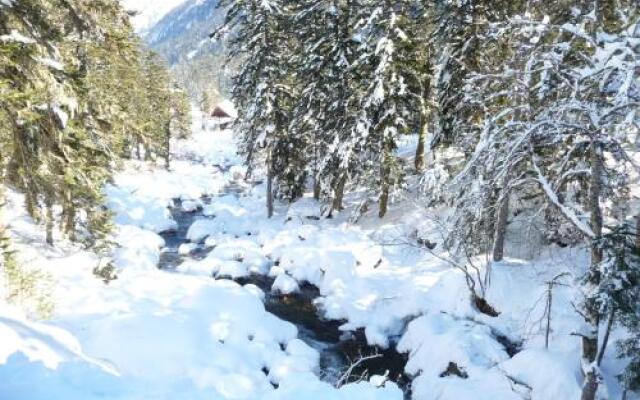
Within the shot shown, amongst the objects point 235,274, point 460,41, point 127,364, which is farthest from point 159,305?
point 460,41

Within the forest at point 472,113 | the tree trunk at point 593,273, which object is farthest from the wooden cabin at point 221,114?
the tree trunk at point 593,273

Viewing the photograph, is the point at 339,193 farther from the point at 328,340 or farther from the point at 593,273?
the point at 593,273

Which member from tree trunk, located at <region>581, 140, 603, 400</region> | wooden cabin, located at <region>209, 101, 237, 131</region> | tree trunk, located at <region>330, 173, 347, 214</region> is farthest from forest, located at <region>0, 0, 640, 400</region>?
wooden cabin, located at <region>209, 101, 237, 131</region>

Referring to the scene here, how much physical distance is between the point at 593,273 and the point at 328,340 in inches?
316

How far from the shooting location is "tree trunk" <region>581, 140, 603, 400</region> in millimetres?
7730

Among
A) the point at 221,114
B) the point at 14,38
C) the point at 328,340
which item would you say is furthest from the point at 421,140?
the point at 221,114

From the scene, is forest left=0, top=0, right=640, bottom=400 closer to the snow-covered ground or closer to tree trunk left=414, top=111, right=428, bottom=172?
the snow-covered ground

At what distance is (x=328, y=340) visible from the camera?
14.3 m

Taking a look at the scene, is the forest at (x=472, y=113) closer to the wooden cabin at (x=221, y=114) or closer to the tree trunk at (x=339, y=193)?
the tree trunk at (x=339, y=193)

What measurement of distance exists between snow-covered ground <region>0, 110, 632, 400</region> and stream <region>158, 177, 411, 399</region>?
13.8 inches

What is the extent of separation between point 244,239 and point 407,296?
10210 millimetres

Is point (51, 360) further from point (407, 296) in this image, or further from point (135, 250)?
point (135, 250)

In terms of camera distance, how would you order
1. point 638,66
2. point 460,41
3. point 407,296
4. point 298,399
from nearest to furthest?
point 638,66
point 298,399
point 407,296
point 460,41

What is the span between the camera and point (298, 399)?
22.8 feet
